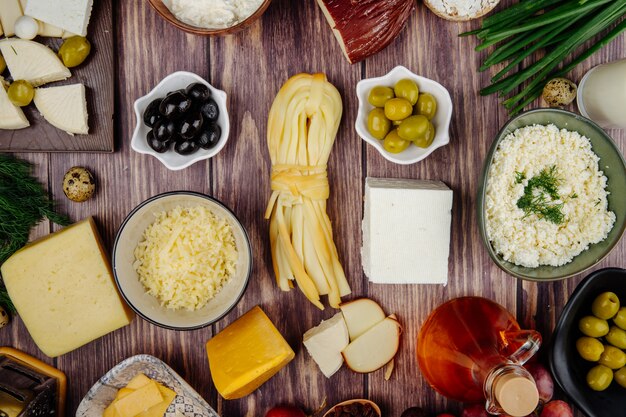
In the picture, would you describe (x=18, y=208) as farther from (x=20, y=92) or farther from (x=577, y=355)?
(x=577, y=355)

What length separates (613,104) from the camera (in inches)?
53.9

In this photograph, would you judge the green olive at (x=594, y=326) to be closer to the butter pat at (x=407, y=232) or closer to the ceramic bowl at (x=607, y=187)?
the ceramic bowl at (x=607, y=187)

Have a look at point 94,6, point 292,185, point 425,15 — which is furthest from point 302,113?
point 94,6

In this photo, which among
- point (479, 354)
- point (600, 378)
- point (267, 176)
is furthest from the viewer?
point (267, 176)

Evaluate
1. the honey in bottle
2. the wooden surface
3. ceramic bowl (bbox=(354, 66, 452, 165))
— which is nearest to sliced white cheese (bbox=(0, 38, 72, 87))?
the wooden surface

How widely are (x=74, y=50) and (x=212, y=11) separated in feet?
1.28

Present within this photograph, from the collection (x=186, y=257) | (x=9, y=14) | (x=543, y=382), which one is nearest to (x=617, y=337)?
(x=543, y=382)

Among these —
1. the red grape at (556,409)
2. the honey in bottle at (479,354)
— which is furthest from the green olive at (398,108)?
the red grape at (556,409)

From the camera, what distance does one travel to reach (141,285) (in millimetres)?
1411

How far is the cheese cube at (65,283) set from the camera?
144cm

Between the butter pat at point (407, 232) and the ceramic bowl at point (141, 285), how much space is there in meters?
0.33

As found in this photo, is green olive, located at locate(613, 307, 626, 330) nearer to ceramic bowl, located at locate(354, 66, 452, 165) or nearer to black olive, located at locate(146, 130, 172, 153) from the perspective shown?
ceramic bowl, located at locate(354, 66, 452, 165)

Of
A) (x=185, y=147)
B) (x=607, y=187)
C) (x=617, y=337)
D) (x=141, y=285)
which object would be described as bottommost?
(x=617, y=337)

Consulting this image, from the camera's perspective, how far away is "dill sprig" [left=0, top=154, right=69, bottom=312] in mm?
1458
